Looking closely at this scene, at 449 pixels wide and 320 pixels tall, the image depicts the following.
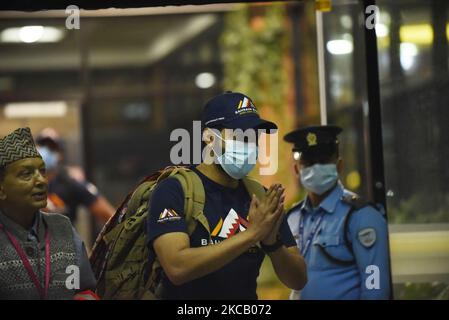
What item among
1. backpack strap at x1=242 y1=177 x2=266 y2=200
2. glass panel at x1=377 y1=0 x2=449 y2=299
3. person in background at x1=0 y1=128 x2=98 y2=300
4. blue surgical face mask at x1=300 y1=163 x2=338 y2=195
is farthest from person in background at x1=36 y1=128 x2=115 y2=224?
backpack strap at x1=242 y1=177 x2=266 y2=200

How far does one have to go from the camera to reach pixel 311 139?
500 centimetres

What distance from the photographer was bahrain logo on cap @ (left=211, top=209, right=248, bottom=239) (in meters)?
4.36

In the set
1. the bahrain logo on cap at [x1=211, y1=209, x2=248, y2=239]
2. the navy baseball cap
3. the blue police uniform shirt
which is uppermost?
the navy baseball cap

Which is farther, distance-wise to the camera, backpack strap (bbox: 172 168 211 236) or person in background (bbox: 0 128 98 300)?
person in background (bbox: 0 128 98 300)

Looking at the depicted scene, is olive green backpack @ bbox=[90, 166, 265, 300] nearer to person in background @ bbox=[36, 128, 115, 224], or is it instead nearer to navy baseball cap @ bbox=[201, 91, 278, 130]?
navy baseball cap @ bbox=[201, 91, 278, 130]

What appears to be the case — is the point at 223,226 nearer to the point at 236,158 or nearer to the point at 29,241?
the point at 236,158

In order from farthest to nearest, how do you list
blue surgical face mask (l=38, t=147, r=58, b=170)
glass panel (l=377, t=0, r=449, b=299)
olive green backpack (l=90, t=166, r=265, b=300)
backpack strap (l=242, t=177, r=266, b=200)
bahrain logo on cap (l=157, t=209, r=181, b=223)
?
blue surgical face mask (l=38, t=147, r=58, b=170), glass panel (l=377, t=0, r=449, b=299), backpack strap (l=242, t=177, r=266, b=200), olive green backpack (l=90, t=166, r=265, b=300), bahrain logo on cap (l=157, t=209, r=181, b=223)

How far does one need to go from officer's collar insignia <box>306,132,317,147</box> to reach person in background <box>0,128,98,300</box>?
55.7 inches

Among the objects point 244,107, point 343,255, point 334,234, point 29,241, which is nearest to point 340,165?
point 334,234

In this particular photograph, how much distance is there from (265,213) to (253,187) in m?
0.30

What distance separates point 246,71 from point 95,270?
5.91 m
